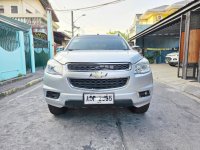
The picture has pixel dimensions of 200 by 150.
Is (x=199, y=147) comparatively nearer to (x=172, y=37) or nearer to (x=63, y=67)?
(x=63, y=67)

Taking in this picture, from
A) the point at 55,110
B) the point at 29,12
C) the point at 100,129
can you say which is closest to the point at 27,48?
the point at 55,110

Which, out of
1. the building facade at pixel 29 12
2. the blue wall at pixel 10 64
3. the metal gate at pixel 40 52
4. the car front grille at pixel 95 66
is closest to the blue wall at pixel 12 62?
the blue wall at pixel 10 64

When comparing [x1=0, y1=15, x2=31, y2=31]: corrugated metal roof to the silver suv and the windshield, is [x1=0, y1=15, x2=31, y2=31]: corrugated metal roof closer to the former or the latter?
the windshield

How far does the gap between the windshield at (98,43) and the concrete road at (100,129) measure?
1.43 meters

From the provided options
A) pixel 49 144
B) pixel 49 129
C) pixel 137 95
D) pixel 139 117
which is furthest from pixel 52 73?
pixel 139 117

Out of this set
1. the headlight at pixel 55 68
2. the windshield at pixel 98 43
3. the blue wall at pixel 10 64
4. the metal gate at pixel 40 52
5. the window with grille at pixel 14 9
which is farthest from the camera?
the window with grille at pixel 14 9

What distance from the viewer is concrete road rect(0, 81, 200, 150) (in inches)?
101

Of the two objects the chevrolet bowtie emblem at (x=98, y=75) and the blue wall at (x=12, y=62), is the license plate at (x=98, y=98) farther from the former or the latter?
the blue wall at (x=12, y=62)

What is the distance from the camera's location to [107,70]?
2902 mm

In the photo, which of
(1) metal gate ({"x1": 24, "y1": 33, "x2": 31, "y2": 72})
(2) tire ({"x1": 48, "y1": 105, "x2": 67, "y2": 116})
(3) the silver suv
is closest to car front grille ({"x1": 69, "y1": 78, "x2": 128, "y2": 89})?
(3) the silver suv

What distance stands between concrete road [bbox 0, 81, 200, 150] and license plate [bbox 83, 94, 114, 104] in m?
0.50

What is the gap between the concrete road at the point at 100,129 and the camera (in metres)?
2.57

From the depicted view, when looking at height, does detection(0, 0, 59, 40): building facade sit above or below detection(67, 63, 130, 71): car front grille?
above

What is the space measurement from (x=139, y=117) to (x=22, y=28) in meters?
7.39
